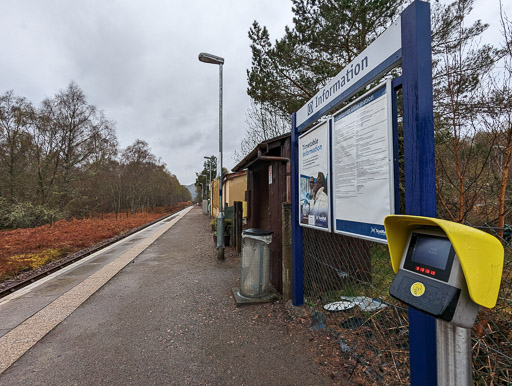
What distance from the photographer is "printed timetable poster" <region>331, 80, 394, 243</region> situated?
1.87 metres

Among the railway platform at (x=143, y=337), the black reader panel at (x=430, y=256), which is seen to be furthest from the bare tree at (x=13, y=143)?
the black reader panel at (x=430, y=256)

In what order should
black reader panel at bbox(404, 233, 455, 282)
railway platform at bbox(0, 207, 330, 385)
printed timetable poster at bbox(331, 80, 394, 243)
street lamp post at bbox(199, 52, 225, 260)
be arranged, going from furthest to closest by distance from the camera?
street lamp post at bbox(199, 52, 225, 260)
railway platform at bbox(0, 207, 330, 385)
printed timetable poster at bbox(331, 80, 394, 243)
black reader panel at bbox(404, 233, 455, 282)

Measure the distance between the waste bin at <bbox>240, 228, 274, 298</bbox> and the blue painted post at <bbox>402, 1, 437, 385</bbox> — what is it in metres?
2.67

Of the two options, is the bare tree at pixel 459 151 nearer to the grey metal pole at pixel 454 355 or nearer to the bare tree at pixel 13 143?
the grey metal pole at pixel 454 355

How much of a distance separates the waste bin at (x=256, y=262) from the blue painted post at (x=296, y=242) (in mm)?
592

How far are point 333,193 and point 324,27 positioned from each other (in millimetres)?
6702

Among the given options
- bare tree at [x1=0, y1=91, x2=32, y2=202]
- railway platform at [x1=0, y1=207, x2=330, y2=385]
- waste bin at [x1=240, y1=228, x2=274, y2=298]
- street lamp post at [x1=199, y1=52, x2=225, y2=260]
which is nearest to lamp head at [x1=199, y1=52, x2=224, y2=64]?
street lamp post at [x1=199, y1=52, x2=225, y2=260]

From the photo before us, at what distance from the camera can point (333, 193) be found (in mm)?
2656

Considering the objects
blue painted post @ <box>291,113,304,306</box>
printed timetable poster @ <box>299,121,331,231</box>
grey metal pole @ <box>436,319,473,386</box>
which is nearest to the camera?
grey metal pole @ <box>436,319,473,386</box>

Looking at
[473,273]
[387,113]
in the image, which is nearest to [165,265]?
[387,113]

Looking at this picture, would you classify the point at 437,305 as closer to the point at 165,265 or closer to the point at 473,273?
the point at 473,273

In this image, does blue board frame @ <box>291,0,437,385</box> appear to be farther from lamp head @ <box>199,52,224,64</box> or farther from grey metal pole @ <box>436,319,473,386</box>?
lamp head @ <box>199,52,224,64</box>

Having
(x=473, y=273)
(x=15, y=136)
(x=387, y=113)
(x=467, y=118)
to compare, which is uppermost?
(x=15, y=136)

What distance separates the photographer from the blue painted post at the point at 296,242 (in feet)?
11.9
